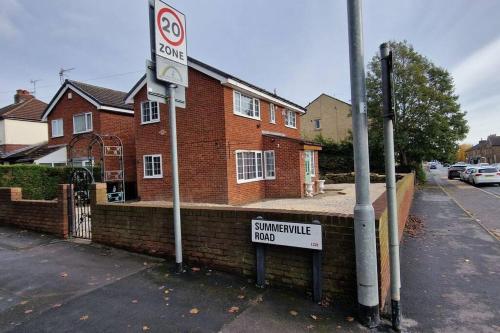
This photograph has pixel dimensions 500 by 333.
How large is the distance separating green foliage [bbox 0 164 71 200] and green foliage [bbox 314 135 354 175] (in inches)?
838

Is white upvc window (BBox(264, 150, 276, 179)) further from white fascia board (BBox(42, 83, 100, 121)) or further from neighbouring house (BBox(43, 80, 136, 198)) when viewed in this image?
white fascia board (BBox(42, 83, 100, 121))

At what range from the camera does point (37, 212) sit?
27.4 feet

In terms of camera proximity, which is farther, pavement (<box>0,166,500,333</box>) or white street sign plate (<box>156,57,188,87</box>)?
white street sign plate (<box>156,57,188,87</box>)

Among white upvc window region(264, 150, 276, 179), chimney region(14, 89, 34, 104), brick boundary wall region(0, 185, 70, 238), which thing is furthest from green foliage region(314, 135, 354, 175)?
chimney region(14, 89, 34, 104)

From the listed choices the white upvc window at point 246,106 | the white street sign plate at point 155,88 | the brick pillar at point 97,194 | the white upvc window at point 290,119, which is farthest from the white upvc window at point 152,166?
the white street sign plate at point 155,88

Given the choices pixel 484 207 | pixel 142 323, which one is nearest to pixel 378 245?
pixel 142 323

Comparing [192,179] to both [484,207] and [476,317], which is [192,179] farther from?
[484,207]

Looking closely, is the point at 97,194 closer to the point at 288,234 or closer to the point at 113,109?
the point at 288,234

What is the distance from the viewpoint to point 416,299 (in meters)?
Answer: 4.26

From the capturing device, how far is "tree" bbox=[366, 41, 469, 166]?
2533cm

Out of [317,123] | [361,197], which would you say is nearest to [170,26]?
[361,197]

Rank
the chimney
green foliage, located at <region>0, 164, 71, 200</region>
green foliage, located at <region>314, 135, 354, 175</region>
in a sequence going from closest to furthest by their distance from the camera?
green foliage, located at <region>0, 164, 71, 200</region> → green foliage, located at <region>314, 135, 354, 175</region> → the chimney

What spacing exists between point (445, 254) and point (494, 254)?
1.00 metres

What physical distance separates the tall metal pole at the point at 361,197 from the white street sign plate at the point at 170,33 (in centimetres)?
291
